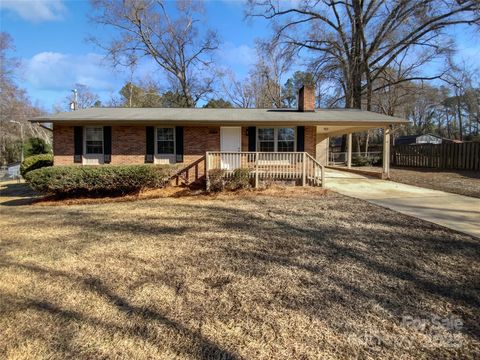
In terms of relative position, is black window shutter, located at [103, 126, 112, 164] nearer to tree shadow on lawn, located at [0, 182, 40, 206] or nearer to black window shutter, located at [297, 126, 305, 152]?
tree shadow on lawn, located at [0, 182, 40, 206]

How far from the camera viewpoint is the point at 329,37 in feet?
89.1

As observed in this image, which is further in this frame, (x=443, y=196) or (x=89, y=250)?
(x=443, y=196)

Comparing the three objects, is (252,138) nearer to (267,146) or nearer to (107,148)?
(267,146)

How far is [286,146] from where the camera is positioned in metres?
13.6

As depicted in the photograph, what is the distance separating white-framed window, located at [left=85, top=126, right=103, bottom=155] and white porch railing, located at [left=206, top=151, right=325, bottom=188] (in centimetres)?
524

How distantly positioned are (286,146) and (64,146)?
9.43 metres

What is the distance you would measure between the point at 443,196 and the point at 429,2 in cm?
1835

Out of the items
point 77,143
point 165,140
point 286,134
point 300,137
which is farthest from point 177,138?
point 300,137

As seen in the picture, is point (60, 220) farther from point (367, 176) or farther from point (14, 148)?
point (14, 148)

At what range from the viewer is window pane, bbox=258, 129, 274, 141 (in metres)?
13.5

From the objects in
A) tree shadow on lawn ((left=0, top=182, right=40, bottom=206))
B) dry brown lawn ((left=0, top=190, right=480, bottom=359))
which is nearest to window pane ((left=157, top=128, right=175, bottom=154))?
tree shadow on lawn ((left=0, top=182, right=40, bottom=206))

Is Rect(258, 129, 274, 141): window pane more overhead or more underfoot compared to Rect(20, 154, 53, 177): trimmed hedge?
more overhead

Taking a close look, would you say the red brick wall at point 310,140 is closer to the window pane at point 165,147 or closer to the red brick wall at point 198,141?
the red brick wall at point 198,141

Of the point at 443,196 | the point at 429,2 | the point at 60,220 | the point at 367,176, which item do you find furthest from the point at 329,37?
the point at 60,220
